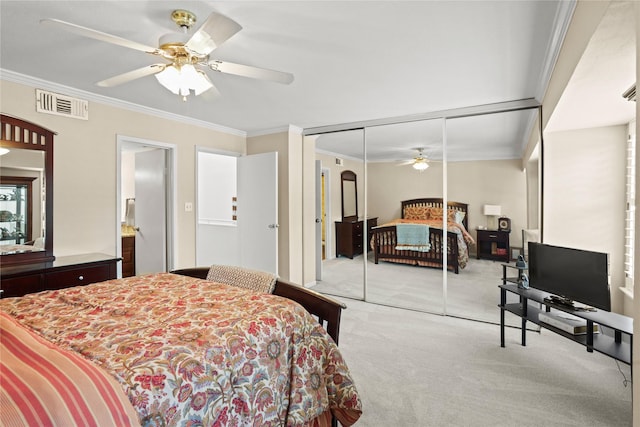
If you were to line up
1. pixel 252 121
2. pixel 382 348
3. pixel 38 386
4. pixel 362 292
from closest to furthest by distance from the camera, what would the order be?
pixel 38 386
pixel 382 348
pixel 252 121
pixel 362 292

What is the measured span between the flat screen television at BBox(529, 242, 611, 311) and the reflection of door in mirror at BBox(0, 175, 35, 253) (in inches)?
171

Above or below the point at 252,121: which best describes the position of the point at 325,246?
below

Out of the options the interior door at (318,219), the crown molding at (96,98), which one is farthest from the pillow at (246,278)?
the interior door at (318,219)

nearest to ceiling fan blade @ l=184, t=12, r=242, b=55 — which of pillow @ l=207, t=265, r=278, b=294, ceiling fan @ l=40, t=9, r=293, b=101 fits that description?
ceiling fan @ l=40, t=9, r=293, b=101

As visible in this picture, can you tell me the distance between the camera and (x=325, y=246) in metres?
5.88

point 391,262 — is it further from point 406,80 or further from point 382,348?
point 406,80

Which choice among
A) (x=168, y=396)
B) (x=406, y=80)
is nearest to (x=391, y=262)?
(x=406, y=80)

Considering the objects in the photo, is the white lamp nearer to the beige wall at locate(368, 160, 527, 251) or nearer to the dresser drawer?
the beige wall at locate(368, 160, 527, 251)

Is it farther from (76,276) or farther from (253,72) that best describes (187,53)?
(76,276)

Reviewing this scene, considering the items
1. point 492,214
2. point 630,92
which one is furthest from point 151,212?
point 630,92

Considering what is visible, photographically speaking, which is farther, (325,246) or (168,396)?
(325,246)

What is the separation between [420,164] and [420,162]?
0.03 m

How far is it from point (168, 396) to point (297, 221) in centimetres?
378

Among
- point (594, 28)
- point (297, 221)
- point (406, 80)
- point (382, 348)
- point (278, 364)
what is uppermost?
point (406, 80)
